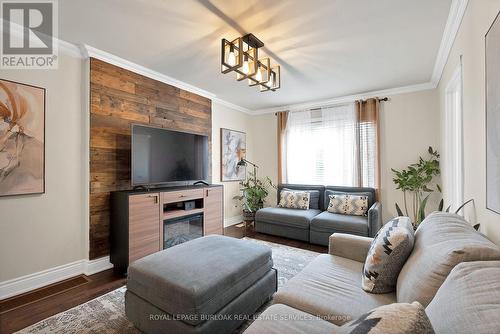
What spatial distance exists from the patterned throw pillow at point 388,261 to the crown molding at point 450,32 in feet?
6.10

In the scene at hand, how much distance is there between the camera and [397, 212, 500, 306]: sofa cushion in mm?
909

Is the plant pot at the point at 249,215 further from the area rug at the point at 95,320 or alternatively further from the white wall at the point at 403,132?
the area rug at the point at 95,320

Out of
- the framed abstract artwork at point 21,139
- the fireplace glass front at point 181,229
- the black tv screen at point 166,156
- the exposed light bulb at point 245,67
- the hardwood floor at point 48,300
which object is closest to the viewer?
the hardwood floor at point 48,300

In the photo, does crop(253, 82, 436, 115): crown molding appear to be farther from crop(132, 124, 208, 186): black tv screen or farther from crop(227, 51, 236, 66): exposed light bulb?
crop(227, 51, 236, 66): exposed light bulb

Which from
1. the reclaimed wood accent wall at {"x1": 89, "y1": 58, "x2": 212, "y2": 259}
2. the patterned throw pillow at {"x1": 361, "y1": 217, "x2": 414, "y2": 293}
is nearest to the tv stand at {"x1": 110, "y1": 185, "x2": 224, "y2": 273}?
the reclaimed wood accent wall at {"x1": 89, "y1": 58, "x2": 212, "y2": 259}

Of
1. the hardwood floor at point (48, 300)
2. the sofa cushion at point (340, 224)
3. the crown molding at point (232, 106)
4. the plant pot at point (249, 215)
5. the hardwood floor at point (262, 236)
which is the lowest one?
the hardwood floor at point (48, 300)

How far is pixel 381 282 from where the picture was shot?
1323 millimetres

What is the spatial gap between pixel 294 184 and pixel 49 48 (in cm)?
405

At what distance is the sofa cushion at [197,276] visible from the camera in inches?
53.6

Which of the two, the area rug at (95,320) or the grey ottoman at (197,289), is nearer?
the grey ottoman at (197,289)

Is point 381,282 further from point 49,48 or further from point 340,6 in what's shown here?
point 49,48

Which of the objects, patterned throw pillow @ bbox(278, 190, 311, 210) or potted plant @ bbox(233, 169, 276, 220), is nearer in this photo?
patterned throw pillow @ bbox(278, 190, 311, 210)

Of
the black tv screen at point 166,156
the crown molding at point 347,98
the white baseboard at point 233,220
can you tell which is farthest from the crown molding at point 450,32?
the white baseboard at point 233,220

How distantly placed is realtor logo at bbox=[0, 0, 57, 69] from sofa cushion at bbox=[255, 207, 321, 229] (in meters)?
3.36
